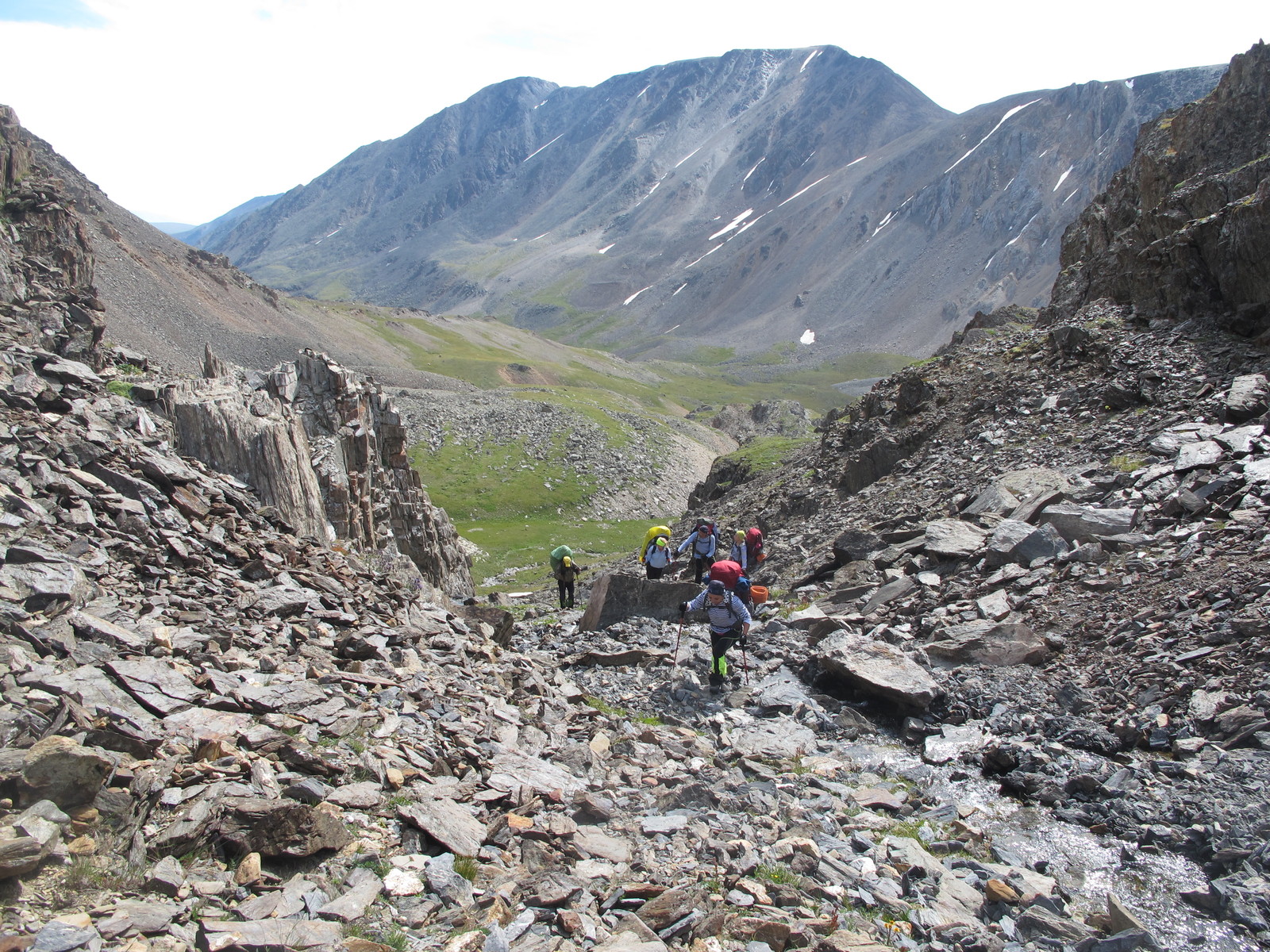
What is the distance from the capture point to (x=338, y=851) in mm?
7246

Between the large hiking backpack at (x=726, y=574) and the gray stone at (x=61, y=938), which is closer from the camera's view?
the gray stone at (x=61, y=938)

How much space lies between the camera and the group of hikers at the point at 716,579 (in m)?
15.2

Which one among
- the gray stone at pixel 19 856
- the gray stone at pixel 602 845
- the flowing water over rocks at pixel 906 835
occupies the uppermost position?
the gray stone at pixel 19 856

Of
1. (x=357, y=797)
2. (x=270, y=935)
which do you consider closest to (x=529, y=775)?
(x=357, y=797)

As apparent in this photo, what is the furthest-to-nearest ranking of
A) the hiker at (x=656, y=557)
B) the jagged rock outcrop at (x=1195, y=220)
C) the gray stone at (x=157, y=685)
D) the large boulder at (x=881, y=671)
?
the jagged rock outcrop at (x=1195, y=220) < the hiker at (x=656, y=557) < the large boulder at (x=881, y=671) < the gray stone at (x=157, y=685)

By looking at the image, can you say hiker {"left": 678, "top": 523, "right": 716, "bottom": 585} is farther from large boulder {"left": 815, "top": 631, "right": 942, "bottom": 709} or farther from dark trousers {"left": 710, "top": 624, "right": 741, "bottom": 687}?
large boulder {"left": 815, "top": 631, "right": 942, "bottom": 709}

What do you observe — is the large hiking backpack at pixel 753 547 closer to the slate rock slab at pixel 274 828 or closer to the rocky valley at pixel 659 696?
the rocky valley at pixel 659 696

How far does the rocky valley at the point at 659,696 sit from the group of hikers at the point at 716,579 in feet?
2.71

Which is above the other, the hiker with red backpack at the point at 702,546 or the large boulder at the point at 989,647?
the hiker with red backpack at the point at 702,546

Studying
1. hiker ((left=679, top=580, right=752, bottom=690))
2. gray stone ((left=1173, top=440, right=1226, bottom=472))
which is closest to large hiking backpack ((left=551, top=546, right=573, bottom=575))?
hiker ((left=679, top=580, right=752, bottom=690))

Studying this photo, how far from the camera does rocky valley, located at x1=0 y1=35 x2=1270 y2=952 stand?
689cm

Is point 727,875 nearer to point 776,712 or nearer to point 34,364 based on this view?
point 776,712

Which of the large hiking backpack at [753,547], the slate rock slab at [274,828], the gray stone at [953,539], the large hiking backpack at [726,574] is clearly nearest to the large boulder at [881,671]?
the large hiking backpack at [726,574]

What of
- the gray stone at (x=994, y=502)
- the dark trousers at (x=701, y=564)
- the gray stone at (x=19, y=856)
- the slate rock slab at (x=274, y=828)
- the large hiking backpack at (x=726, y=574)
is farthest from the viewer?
the dark trousers at (x=701, y=564)
